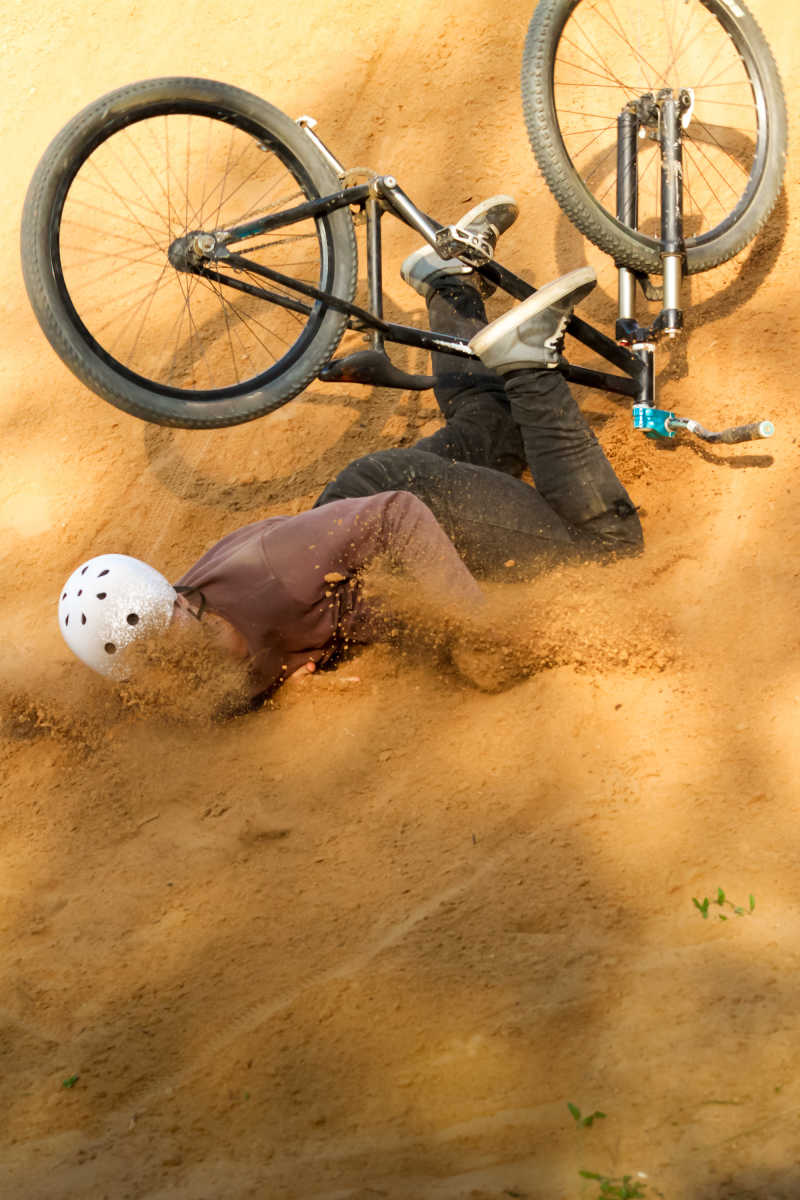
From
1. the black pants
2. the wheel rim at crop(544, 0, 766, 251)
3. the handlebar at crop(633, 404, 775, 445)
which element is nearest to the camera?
the black pants

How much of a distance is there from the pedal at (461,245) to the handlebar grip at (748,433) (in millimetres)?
1013

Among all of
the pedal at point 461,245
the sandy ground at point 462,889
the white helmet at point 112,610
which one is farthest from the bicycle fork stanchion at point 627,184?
the white helmet at point 112,610

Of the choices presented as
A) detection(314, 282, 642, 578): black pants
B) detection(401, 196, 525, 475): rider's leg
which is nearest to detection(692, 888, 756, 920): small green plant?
detection(314, 282, 642, 578): black pants

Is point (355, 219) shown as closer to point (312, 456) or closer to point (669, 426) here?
Answer: point (669, 426)

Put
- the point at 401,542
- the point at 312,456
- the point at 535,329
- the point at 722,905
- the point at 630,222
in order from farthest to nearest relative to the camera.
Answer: the point at 312,456 → the point at 630,222 → the point at 535,329 → the point at 401,542 → the point at 722,905

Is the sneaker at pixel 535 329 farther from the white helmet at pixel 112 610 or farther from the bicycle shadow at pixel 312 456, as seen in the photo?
the bicycle shadow at pixel 312 456

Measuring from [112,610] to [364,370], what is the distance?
1.09m

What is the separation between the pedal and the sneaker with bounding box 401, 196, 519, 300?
7cm

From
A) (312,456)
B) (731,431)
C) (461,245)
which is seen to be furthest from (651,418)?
(312,456)

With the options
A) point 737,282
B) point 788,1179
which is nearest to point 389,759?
point 788,1179

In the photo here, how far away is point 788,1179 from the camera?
162 cm

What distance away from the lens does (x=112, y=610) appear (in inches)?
128

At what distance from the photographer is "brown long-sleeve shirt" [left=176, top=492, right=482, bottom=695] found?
3.17 m

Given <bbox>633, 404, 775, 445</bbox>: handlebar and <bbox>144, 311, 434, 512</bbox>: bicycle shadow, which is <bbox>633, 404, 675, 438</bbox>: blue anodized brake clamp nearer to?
<bbox>633, 404, 775, 445</bbox>: handlebar
